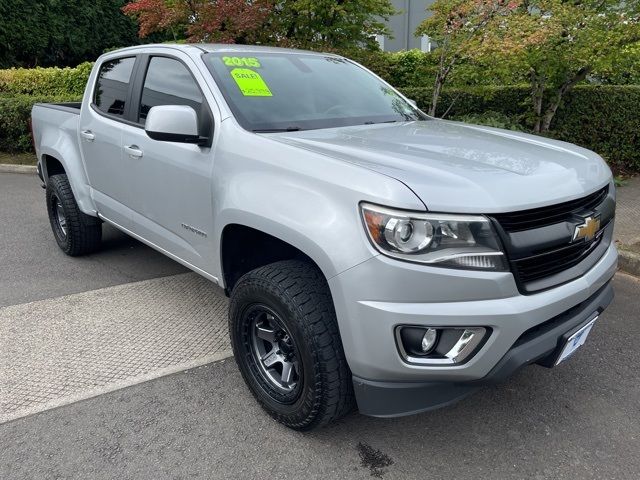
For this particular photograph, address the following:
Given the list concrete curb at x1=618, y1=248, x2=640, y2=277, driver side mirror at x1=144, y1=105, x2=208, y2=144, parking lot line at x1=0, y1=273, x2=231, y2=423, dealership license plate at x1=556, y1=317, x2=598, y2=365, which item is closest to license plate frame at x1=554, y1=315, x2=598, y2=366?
dealership license plate at x1=556, y1=317, x2=598, y2=365

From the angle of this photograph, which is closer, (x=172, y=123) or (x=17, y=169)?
(x=172, y=123)

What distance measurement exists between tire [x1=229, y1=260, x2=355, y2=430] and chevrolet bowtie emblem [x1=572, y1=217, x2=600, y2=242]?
1.06m

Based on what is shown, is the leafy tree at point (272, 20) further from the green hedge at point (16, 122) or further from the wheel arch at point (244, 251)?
the wheel arch at point (244, 251)

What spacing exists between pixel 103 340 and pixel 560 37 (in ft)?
19.6

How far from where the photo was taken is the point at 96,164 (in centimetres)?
410

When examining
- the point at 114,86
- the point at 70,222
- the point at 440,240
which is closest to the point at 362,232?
the point at 440,240

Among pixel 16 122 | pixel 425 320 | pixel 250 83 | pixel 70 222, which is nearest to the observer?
pixel 425 320

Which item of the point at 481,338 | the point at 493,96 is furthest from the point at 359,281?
the point at 493,96

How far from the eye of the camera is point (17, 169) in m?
8.91

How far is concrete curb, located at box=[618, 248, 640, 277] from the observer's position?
14.6ft

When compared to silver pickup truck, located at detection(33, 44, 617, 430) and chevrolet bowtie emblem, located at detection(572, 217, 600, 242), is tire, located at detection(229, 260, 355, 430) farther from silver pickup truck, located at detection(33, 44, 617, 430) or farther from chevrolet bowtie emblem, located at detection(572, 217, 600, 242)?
chevrolet bowtie emblem, located at detection(572, 217, 600, 242)

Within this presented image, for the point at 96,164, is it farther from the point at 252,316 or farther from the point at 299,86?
the point at 252,316

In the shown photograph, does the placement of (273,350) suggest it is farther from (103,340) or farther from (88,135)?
(88,135)

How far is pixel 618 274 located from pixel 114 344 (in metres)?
3.93
